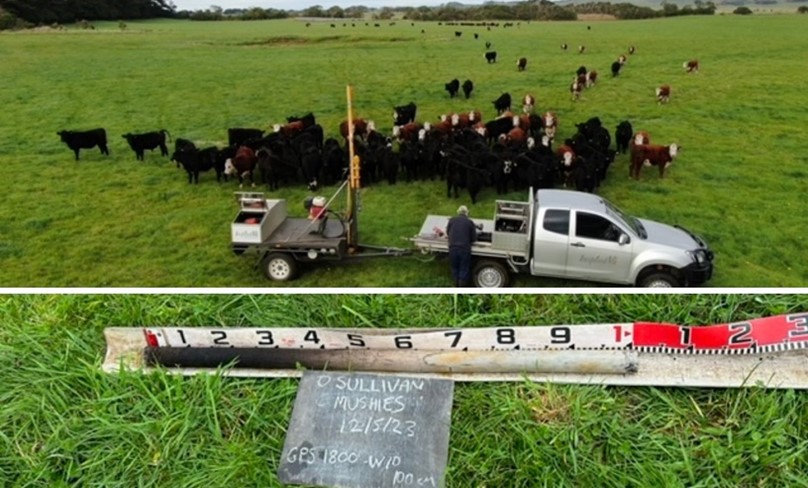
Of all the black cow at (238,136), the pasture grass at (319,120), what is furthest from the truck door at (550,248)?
the black cow at (238,136)

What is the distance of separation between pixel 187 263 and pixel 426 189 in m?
1.84

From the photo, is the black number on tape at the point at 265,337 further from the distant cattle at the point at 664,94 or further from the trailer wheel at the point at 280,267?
the distant cattle at the point at 664,94

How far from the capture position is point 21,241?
4219 millimetres

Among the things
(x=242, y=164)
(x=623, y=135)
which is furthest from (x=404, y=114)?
(x=623, y=135)

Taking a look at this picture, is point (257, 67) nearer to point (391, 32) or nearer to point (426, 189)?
point (391, 32)

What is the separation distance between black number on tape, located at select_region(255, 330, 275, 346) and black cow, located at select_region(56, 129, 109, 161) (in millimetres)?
2892

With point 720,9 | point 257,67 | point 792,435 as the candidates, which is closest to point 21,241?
point 257,67

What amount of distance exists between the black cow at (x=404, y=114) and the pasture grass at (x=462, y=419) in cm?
330

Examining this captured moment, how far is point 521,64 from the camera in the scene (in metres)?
7.43

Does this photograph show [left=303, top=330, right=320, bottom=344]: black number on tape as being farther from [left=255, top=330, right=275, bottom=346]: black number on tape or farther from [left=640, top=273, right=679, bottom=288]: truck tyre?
[left=640, top=273, right=679, bottom=288]: truck tyre

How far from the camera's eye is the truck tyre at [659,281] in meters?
3.47

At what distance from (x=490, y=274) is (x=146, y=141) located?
3.28 meters

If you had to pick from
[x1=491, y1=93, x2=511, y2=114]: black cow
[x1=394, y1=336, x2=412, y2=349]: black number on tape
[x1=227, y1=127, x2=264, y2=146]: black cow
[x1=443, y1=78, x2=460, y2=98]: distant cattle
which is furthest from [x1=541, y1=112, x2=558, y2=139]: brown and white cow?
[x1=394, y1=336, x2=412, y2=349]: black number on tape

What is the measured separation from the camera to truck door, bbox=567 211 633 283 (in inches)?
142
